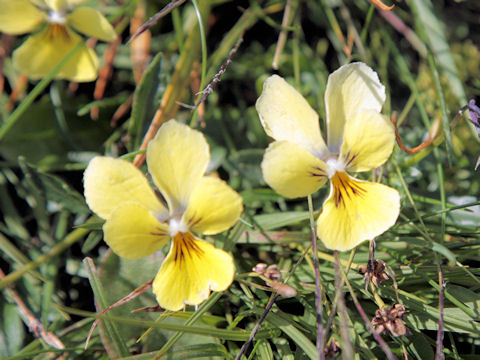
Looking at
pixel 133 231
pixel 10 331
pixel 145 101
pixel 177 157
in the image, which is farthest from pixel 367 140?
pixel 10 331

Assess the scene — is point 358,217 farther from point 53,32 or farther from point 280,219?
point 53,32

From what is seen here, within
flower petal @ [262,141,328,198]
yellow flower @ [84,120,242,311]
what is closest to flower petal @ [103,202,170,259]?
yellow flower @ [84,120,242,311]

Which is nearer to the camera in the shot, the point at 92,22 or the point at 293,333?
the point at 293,333

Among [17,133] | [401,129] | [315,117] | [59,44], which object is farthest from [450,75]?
[17,133]

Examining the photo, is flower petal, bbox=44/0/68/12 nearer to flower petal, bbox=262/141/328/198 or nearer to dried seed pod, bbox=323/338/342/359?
flower petal, bbox=262/141/328/198

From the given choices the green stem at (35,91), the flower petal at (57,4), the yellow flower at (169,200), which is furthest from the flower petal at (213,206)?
the flower petal at (57,4)

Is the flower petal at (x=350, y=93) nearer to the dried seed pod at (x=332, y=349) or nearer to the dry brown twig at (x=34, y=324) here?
the dried seed pod at (x=332, y=349)
